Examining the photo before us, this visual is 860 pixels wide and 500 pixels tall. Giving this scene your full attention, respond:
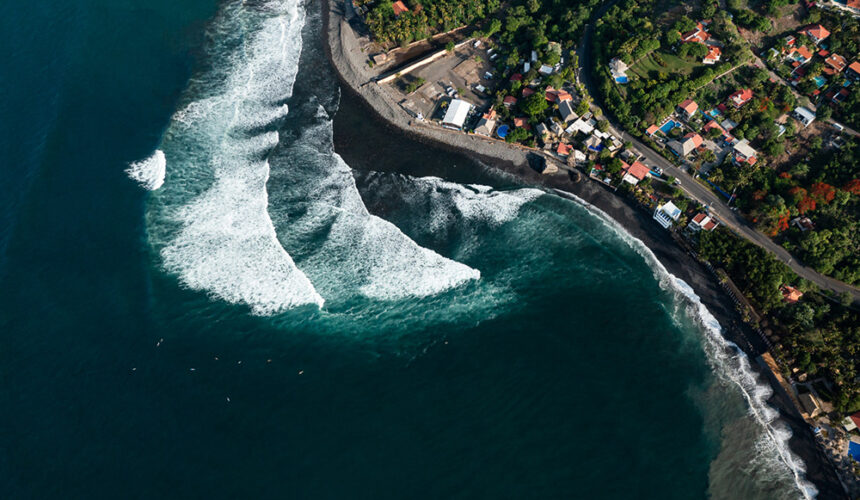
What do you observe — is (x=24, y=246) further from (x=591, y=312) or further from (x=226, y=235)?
(x=591, y=312)

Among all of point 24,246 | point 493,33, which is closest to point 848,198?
point 493,33

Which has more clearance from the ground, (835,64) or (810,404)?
(835,64)

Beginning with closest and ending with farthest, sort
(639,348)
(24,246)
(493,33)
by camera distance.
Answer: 1. (639,348)
2. (24,246)
3. (493,33)

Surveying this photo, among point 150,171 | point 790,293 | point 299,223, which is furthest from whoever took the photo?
point 150,171

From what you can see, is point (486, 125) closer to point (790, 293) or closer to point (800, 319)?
point (790, 293)

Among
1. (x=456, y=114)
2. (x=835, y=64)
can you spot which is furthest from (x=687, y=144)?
(x=456, y=114)

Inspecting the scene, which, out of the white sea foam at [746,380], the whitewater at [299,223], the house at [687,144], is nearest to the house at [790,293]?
the white sea foam at [746,380]

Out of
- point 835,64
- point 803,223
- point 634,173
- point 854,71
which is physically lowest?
point 634,173
